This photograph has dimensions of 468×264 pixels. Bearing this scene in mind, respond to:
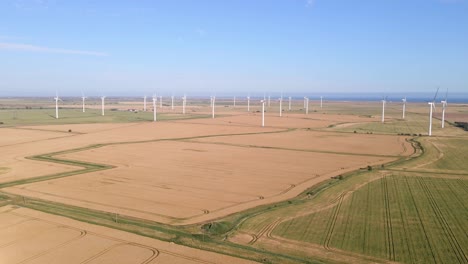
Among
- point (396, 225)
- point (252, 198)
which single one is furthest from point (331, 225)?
point (252, 198)

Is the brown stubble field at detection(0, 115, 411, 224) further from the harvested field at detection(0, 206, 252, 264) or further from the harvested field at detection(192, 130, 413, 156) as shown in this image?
the harvested field at detection(0, 206, 252, 264)

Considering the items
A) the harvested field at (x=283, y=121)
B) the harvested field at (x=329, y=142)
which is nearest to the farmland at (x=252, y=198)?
the harvested field at (x=329, y=142)

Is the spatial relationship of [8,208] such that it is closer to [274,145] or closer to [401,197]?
[401,197]

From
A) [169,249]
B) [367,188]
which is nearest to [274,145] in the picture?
[367,188]

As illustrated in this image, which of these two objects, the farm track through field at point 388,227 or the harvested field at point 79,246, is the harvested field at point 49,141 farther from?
the farm track through field at point 388,227

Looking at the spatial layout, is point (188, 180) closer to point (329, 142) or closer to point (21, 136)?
point (329, 142)

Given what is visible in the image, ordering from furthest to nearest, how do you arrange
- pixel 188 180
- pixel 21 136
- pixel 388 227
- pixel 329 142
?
pixel 21 136 < pixel 329 142 < pixel 188 180 < pixel 388 227
